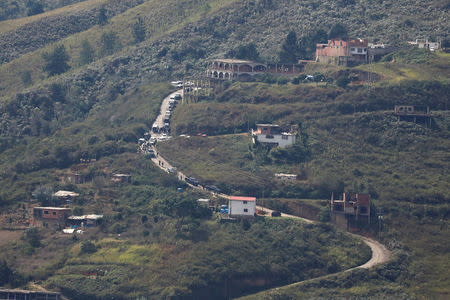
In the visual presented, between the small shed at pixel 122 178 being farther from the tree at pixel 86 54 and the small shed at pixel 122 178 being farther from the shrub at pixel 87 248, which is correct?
the tree at pixel 86 54

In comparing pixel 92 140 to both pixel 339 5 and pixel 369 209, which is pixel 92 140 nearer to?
pixel 369 209

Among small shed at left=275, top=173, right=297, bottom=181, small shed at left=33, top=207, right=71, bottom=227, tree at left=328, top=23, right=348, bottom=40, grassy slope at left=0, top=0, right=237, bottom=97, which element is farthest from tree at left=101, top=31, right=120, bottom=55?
small shed at left=33, top=207, right=71, bottom=227

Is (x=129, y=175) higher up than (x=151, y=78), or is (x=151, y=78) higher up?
(x=151, y=78)

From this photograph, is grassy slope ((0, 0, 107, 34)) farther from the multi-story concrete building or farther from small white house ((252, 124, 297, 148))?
small white house ((252, 124, 297, 148))

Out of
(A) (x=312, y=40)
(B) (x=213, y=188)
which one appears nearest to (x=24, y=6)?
(A) (x=312, y=40)

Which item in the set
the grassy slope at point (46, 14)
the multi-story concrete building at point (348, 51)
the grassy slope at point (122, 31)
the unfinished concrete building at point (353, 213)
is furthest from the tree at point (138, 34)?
the unfinished concrete building at point (353, 213)

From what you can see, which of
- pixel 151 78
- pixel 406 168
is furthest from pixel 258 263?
pixel 151 78

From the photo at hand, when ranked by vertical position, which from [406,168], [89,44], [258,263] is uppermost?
[89,44]

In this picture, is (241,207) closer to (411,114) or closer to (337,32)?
(411,114)
